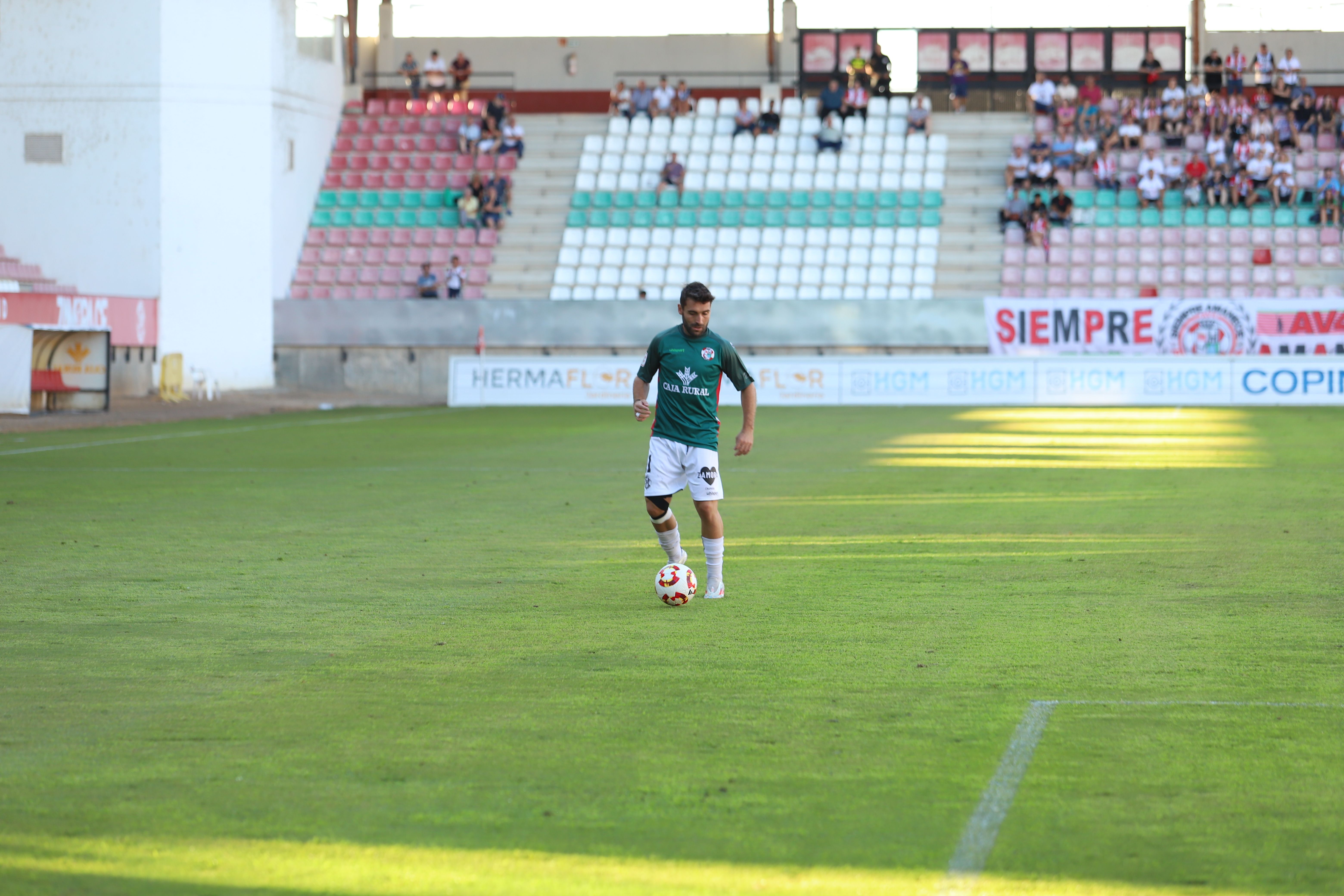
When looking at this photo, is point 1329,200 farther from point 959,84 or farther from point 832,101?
point 832,101

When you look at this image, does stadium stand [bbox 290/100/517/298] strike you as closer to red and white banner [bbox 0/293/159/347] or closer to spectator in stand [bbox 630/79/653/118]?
spectator in stand [bbox 630/79/653/118]

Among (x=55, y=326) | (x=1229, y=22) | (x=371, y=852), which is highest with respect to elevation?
(x=1229, y=22)

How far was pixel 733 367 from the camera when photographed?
8961mm

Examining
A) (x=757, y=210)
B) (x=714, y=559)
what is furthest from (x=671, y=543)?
(x=757, y=210)

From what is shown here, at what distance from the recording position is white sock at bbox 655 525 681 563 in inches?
354

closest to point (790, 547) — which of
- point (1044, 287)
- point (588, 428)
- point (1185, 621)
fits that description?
point (1185, 621)

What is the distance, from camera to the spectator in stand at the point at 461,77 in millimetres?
42438

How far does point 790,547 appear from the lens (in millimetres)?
11258

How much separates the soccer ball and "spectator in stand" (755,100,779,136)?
33.6 metres

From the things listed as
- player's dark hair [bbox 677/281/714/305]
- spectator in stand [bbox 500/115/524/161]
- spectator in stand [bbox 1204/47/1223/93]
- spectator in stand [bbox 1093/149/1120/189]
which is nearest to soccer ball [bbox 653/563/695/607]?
player's dark hair [bbox 677/281/714/305]

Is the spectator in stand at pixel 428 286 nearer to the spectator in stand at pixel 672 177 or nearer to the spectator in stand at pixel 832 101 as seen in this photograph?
the spectator in stand at pixel 672 177

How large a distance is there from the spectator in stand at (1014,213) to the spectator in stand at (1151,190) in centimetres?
268

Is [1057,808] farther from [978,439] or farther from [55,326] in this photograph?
[55,326]

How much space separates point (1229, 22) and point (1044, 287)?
1230cm
